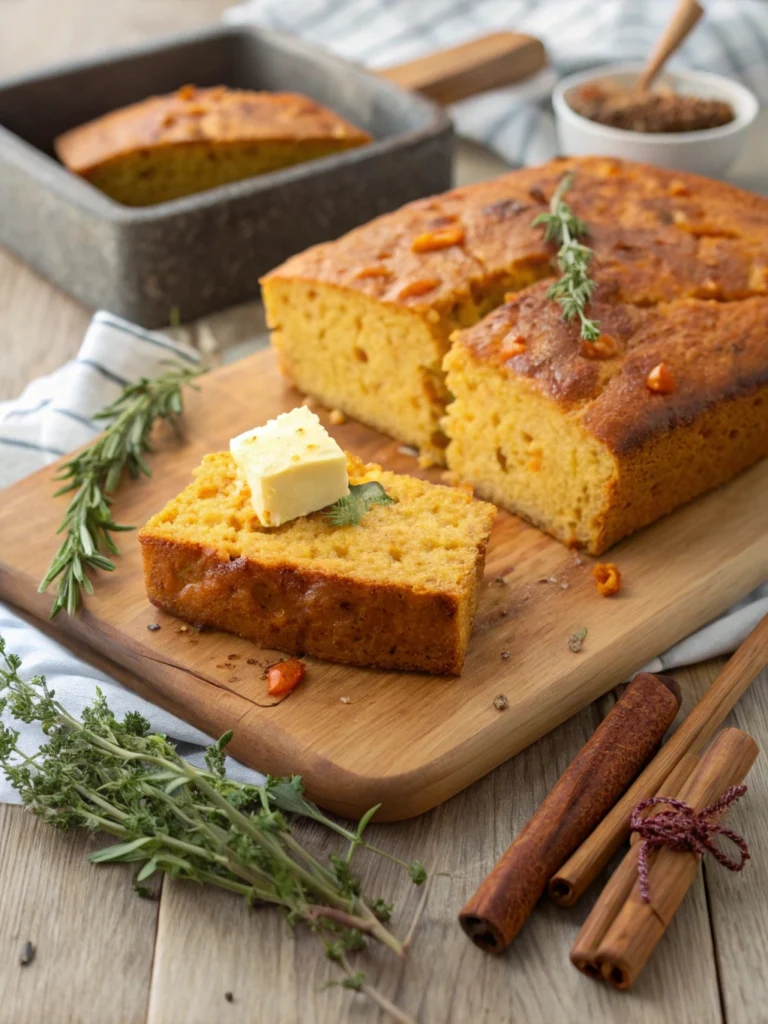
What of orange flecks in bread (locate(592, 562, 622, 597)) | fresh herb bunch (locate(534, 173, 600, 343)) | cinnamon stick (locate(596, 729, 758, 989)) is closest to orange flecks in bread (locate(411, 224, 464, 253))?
fresh herb bunch (locate(534, 173, 600, 343))

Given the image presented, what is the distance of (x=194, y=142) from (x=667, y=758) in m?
3.89

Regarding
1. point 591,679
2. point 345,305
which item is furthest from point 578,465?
point 345,305

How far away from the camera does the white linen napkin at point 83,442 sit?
352 cm

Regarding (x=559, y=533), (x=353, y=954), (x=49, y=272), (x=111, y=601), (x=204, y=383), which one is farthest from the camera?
(x=49, y=272)

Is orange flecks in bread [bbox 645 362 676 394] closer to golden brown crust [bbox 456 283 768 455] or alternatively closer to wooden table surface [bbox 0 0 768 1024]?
golden brown crust [bbox 456 283 768 455]

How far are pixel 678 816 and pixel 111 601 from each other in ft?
6.02

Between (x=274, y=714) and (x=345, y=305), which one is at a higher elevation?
(x=345, y=305)

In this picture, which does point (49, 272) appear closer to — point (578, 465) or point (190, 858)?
point (578, 465)

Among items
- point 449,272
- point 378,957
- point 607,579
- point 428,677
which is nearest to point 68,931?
point 378,957

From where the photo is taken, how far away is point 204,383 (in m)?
4.86

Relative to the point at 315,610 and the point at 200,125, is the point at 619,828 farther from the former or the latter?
the point at 200,125

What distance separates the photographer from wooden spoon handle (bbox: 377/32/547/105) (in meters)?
6.42

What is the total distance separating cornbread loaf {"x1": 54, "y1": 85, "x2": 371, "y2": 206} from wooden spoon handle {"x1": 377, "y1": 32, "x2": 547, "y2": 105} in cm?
60

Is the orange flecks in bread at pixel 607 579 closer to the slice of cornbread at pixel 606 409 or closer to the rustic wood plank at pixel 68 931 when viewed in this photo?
the slice of cornbread at pixel 606 409
